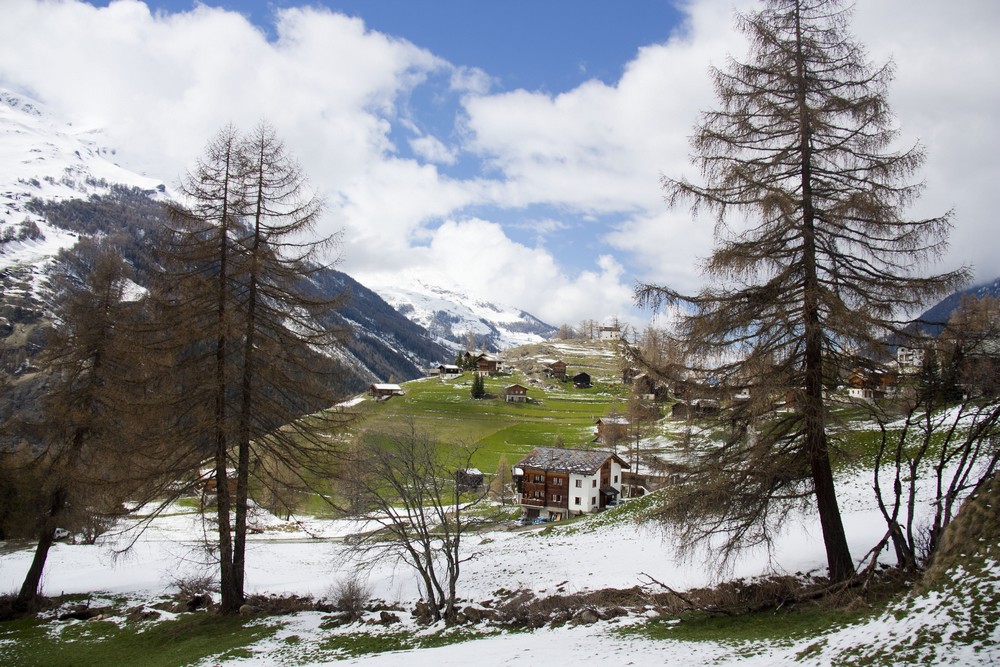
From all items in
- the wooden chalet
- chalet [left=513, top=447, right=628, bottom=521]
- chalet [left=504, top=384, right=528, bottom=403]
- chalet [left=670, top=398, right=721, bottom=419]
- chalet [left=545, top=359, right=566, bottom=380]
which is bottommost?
chalet [left=513, top=447, right=628, bottom=521]

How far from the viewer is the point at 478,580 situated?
22.3 metres

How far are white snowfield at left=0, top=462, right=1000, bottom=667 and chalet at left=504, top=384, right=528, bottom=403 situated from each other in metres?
67.1

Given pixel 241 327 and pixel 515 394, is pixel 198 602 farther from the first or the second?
pixel 515 394

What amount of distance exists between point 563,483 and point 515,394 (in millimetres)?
55903

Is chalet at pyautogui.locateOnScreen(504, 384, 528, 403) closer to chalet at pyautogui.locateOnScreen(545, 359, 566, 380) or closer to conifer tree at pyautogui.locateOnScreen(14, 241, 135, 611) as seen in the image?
chalet at pyautogui.locateOnScreen(545, 359, 566, 380)

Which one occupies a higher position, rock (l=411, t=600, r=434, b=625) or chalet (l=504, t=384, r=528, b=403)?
chalet (l=504, t=384, r=528, b=403)

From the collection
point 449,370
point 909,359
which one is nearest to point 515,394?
point 449,370

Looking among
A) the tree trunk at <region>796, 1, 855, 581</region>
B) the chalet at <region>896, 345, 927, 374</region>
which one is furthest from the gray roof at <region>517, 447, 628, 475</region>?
the chalet at <region>896, 345, 927, 374</region>

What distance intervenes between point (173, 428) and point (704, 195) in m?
16.3

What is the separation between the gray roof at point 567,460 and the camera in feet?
167

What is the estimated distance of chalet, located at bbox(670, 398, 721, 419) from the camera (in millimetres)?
12117

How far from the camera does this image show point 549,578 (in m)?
20.7

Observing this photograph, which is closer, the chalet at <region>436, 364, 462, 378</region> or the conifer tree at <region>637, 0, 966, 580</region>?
the conifer tree at <region>637, 0, 966, 580</region>

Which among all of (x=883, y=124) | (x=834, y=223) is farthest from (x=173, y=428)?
(x=883, y=124)
